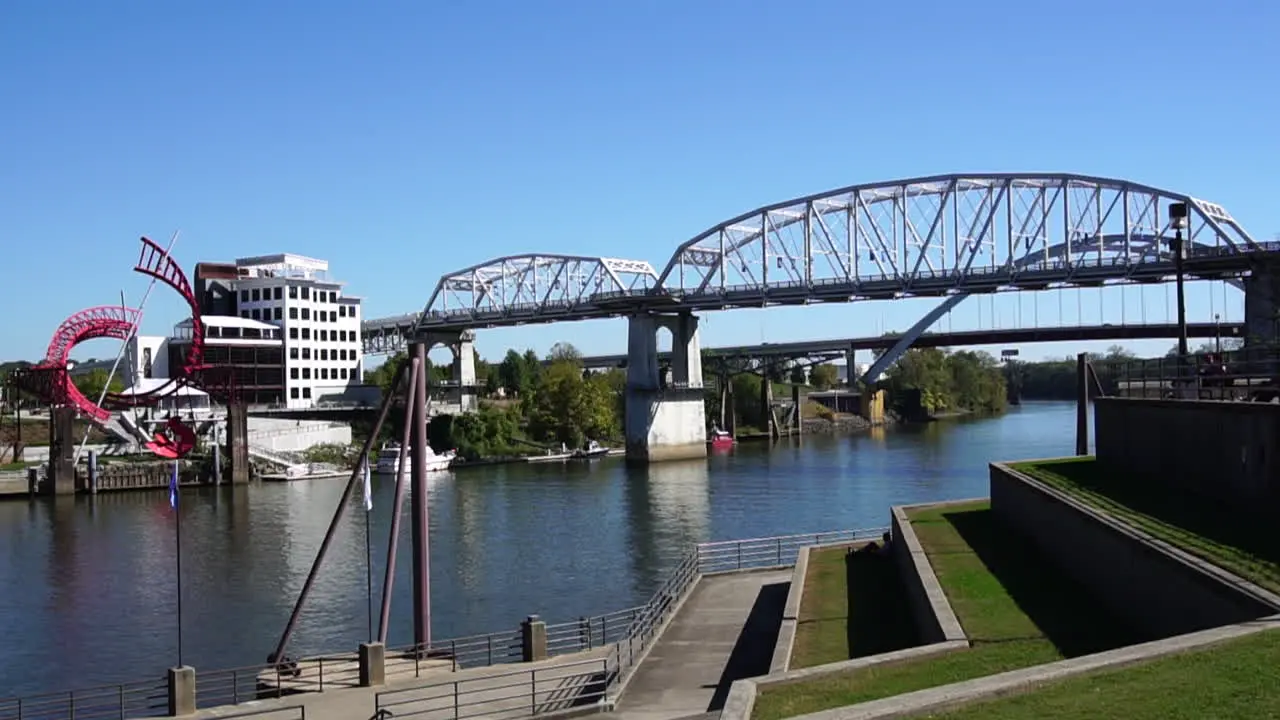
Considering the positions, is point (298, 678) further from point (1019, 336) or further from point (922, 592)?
point (1019, 336)

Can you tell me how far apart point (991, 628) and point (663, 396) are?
107m

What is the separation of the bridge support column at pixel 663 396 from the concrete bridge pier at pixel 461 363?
28.7 meters

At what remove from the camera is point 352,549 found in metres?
56.6

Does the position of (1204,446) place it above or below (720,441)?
above

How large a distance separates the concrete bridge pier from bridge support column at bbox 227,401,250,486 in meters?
55.3

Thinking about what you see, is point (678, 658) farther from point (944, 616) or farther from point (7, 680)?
point (7, 680)

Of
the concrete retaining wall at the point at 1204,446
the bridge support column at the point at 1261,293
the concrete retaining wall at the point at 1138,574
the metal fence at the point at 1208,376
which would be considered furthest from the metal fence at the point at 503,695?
the bridge support column at the point at 1261,293

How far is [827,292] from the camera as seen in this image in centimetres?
12738

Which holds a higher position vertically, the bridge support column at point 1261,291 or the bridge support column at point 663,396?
the bridge support column at point 1261,291

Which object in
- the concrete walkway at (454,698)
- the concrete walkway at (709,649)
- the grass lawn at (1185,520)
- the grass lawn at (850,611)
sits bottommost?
the concrete walkway at (454,698)

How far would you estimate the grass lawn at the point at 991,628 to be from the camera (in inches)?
634

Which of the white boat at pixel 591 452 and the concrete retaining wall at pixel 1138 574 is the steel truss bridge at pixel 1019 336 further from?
the concrete retaining wall at pixel 1138 574

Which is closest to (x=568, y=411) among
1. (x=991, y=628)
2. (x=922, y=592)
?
(x=922, y=592)

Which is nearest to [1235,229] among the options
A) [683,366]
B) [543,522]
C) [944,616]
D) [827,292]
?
[827,292]
